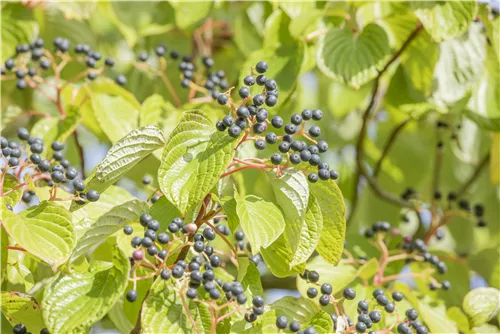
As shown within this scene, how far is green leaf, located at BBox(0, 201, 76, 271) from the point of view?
6.13ft

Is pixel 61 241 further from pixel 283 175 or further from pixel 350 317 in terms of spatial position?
pixel 350 317

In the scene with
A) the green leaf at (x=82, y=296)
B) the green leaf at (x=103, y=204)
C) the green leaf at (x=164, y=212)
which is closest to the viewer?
the green leaf at (x=82, y=296)

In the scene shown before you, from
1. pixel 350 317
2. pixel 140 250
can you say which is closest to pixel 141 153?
pixel 140 250

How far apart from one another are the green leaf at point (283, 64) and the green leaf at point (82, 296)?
102 cm

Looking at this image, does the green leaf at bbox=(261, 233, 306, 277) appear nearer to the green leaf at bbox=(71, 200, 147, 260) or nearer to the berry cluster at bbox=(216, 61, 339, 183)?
the berry cluster at bbox=(216, 61, 339, 183)

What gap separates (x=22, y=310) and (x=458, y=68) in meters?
1.91

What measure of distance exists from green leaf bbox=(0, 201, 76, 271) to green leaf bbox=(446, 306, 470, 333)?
140 centimetres

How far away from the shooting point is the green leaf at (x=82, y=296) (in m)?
1.83

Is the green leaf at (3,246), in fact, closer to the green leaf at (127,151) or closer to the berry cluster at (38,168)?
the berry cluster at (38,168)

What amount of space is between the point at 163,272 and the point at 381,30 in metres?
1.42

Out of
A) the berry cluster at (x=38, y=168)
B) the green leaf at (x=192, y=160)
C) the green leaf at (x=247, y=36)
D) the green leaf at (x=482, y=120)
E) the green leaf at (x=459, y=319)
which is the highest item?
the green leaf at (x=192, y=160)

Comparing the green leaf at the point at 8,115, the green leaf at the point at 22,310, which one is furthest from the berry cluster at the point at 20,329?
the green leaf at the point at 8,115

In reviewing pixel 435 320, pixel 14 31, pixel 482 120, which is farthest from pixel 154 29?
pixel 435 320

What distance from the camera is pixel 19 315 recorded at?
2.05m
